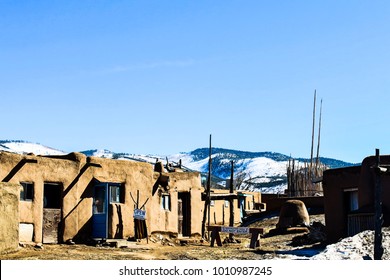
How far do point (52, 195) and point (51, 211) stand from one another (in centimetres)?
70

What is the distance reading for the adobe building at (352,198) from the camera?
93.0 ft

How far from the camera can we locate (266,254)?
86.0ft

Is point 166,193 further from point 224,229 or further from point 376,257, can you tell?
point 376,257

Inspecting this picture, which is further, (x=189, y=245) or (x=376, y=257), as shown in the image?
(x=189, y=245)

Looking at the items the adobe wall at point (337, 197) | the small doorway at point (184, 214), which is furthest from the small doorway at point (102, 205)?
the adobe wall at point (337, 197)

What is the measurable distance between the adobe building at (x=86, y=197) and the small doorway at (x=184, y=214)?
3.34ft

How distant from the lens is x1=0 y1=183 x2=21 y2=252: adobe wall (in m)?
22.4

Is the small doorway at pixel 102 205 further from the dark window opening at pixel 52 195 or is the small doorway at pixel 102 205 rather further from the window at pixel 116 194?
the dark window opening at pixel 52 195

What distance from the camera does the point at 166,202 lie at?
3394cm

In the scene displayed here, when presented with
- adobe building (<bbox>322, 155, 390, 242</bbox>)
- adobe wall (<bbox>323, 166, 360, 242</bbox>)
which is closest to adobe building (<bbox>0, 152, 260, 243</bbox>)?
adobe wall (<bbox>323, 166, 360, 242</bbox>)

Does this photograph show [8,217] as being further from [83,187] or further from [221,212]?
[221,212]

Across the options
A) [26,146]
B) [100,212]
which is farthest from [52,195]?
[26,146]
